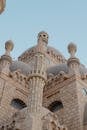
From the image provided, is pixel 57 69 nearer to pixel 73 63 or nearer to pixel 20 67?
pixel 20 67

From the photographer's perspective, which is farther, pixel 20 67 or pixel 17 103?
pixel 20 67

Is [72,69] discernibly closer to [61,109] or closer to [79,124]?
[61,109]

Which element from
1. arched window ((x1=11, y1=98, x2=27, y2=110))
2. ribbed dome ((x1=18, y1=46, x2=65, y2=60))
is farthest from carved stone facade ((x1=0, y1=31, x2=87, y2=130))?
ribbed dome ((x1=18, y1=46, x2=65, y2=60))

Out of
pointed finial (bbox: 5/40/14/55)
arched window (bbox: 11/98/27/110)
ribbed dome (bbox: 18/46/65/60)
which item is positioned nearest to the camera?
arched window (bbox: 11/98/27/110)

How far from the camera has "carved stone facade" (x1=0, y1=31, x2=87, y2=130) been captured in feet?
38.1

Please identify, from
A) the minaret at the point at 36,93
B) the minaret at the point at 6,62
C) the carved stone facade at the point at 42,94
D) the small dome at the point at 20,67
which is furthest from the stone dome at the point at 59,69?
the minaret at the point at 36,93

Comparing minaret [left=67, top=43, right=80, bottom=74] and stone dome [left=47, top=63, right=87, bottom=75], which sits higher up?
stone dome [left=47, top=63, right=87, bottom=75]

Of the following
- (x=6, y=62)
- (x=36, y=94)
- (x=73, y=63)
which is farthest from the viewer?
(x=73, y=63)

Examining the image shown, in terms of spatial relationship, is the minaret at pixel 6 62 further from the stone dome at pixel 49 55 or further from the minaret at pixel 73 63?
the stone dome at pixel 49 55

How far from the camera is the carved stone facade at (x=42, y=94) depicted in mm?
11620

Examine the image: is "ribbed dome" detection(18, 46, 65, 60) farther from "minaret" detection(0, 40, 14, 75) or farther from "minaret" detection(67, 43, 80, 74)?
"minaret" detection(67, 43, 80, 74)

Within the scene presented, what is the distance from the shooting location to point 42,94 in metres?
12.1

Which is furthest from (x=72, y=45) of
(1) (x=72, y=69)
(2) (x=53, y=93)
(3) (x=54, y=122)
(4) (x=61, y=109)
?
(3) (x=54, y=122)

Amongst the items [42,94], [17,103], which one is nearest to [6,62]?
[17,103]
